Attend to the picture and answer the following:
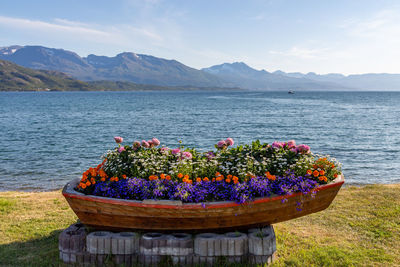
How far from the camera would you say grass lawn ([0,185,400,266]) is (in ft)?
22.6

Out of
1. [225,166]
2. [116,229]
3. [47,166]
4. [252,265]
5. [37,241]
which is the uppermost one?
[225,166]

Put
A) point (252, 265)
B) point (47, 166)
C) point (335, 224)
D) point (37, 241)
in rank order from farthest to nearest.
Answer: point (47, 166), point (335, 224), point (37, 241), point (252, 265)

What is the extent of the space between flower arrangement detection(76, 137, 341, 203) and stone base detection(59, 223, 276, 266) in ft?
2.55

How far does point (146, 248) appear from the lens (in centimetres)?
633

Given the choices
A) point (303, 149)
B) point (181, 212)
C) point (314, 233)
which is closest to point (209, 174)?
point (181, 212)

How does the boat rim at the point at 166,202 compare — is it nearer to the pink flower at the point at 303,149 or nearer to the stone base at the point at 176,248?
the stone base at the point at 176,248

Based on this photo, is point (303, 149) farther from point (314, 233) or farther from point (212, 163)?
point (314, 233)

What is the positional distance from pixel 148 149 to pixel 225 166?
6.40 ft

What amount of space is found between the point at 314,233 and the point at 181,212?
4.25 m

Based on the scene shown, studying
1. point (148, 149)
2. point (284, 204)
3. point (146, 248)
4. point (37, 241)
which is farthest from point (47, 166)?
point (284, 204)

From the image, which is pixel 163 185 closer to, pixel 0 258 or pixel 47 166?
pixel 0 258

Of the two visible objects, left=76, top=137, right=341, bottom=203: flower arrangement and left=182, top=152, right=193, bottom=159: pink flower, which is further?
left=182, top=152, right=193, bottom=159: pink flower

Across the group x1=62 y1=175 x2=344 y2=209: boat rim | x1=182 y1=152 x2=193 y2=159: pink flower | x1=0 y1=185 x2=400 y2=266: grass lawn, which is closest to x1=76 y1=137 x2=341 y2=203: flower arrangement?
x1=182 y1=152 x2=193 y2=159: pink flower

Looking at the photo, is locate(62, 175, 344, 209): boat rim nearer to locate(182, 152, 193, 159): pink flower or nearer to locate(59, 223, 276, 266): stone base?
locate(59, 223, 276, 266): stone base
